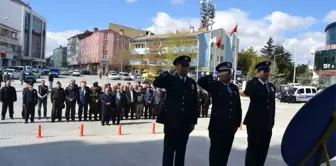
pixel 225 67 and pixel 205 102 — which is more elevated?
pixel 225 67

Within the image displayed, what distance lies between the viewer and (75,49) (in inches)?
5108

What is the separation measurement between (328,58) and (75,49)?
101493mm

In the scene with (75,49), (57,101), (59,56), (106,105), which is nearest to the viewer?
(106,105)

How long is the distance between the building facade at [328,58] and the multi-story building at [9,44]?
181 ft

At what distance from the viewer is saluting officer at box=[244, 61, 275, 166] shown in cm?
522

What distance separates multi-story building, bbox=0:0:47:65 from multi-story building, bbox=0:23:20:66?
1.70 m

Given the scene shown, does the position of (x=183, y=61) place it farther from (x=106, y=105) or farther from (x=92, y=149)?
(x=106, y=105)

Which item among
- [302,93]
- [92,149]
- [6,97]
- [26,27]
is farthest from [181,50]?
[26,27]

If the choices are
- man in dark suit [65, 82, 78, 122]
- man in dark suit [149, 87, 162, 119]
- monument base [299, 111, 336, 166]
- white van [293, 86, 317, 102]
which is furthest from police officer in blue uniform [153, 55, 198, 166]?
white van [293, 86, 317, 102]

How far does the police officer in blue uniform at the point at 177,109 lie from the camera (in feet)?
16.3

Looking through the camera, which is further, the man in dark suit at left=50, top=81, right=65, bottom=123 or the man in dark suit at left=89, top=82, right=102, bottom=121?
the man in dark suit at left=89, top=82, right=102, bottom=121

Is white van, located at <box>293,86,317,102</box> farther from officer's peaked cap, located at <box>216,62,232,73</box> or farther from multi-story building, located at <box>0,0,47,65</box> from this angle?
multi-story building, located at <box>0,0,47,65</box>

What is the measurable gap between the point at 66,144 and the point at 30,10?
9045 cm

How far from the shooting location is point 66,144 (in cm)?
847
